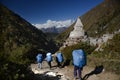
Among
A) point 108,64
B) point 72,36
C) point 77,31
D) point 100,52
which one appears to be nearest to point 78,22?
point 77,31

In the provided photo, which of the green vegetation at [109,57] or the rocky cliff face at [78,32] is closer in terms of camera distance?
the green vegetation at [109,57]

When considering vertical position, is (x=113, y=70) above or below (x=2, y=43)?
below

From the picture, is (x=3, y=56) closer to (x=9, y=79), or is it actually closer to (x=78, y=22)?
(x=9, y=79)

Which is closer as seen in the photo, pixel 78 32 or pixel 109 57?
pixel 109 57

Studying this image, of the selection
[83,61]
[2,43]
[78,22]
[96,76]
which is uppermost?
[78,22]

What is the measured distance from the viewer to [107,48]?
22.4 meters

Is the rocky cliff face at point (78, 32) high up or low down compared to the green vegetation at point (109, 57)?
up

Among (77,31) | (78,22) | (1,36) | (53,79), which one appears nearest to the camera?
(1,36)

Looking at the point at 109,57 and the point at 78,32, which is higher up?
the point at 78,32

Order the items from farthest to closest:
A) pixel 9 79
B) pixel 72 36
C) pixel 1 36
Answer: pixel 72 36, pixel 1 36, pixel 9 79

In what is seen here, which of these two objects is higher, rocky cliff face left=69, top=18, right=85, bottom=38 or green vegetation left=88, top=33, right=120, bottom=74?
rocky cliff face left=69, top=18, right=85, bottom=38

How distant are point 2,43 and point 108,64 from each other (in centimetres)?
712

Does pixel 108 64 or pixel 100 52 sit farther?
pixel 100 52

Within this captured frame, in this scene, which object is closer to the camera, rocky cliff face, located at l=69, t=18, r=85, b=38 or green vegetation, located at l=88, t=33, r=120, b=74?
green vegetation, located at l=88, t=33, r=120, b=74
